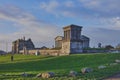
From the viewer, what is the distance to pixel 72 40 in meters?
78.2

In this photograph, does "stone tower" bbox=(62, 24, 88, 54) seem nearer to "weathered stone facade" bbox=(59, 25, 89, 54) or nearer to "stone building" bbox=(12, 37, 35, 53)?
"weathered stone facade" bbox=(59, 25, 89, 54)

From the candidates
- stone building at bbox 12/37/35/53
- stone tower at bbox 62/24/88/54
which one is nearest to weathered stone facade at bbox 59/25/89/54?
stone tower at bbox 62/24/88/54

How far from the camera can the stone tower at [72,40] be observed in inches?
3071

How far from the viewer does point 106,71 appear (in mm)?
38625

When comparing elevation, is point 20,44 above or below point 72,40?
above

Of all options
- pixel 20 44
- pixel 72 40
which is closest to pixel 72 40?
pixel 72 40

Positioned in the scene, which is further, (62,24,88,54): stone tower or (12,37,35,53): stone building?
(12,37,35,53): stone building

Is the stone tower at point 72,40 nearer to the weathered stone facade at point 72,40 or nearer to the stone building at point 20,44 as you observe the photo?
the weathered stone facade at point 72,40

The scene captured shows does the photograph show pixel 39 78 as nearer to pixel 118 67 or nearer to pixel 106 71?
pixel 106 71

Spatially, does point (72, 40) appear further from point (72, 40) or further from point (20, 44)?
point (20, 44)

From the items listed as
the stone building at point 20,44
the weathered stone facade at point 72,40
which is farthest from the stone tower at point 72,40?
the stone building at point 20,44

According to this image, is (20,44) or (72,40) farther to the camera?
(20,44)

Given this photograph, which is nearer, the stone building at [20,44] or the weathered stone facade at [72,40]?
the weathered stone facade at [72,40]

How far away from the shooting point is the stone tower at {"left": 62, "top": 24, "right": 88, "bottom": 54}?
7800 centimetres
